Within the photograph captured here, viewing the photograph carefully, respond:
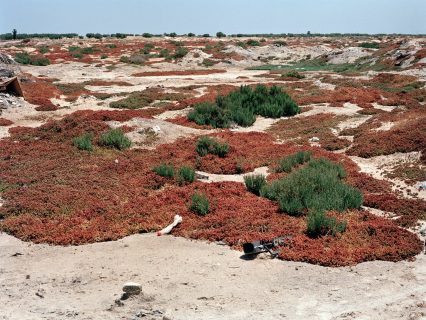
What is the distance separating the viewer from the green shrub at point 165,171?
17.5m

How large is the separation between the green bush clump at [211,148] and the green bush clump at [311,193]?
487cm

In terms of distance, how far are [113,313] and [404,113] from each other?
22.7 metres

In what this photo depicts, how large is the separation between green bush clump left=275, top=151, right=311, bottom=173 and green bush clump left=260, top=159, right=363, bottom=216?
1.70 metres

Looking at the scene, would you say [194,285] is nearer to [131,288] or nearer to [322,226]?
[131,288]

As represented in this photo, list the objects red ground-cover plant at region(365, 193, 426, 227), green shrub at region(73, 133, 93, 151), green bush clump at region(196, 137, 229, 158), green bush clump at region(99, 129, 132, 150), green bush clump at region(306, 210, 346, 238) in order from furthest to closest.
→ green bush clump at region(99, 129, 132, 150) < green shrub at region(73, 133, 93, 151) < green bush clump at region(196, 137, 229, 158) < red ground-cover plant at region(365, 193, 426, 227) < green bush clump at region(306, 210, 346, 238)

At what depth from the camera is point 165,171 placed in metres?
17.5

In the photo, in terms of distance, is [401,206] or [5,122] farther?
[5,122]

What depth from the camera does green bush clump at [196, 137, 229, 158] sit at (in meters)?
20.7

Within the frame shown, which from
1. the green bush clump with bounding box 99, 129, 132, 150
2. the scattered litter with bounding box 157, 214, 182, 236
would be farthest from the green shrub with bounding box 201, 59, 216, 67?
the scattered litter with bounding box 157, 214, 182, 236

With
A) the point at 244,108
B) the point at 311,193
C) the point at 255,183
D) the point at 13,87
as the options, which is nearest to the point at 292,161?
the point at 255,183

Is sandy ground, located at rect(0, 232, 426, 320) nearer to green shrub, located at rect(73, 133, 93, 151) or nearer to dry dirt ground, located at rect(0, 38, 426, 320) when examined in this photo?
dry dirt ground, located at rect(0, 38, 426, 320)

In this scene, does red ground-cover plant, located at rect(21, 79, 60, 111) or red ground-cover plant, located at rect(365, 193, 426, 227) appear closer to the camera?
red ground-cover plant, located at rect(365, 193, 426, 227)

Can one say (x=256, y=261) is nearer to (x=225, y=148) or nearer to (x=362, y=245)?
(x=362, y=245)

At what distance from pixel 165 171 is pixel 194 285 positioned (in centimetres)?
791
